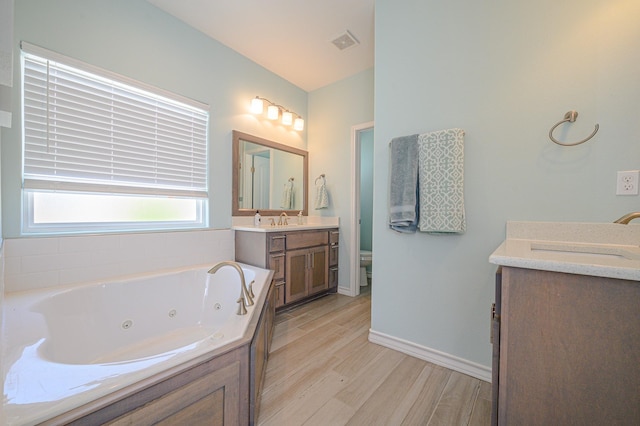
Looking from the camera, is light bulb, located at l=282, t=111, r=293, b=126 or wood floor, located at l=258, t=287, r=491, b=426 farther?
light bulb, located at l=282, t=111, r=293, b=126

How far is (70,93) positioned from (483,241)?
2888mm

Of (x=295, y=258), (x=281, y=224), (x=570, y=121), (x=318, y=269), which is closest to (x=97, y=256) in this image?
(x=295, y=258)

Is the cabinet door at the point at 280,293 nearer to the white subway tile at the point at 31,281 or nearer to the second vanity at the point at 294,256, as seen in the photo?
the second vanity at the point at 294,256

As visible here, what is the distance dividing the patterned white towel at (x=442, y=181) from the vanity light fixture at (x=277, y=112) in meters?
1.82

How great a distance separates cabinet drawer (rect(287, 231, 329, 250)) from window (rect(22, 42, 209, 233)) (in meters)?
0.89

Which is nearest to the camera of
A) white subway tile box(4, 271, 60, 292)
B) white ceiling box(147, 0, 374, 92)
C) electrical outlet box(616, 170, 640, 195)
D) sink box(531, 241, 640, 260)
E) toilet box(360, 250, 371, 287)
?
sink box(531, 241, 640, 260)

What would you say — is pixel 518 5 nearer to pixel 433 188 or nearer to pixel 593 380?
pixel 433 188

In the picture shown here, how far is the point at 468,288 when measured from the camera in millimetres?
1621

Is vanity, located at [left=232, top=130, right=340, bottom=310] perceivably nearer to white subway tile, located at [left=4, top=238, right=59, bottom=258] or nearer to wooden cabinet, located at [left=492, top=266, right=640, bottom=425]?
white subway tile, located at [left=4, top=238, right=59, bottom=258]

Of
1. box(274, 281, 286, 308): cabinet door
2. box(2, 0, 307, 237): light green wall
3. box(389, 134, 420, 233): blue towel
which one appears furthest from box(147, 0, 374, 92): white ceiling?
box(274, 281, 286, 308): cabinet door

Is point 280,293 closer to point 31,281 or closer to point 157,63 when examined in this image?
point 31,281

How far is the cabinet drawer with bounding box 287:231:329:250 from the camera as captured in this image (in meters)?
2.59

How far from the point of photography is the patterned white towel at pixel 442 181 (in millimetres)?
1603

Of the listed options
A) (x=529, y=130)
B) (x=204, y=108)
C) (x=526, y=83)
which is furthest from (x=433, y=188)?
(x=204, y=108)
